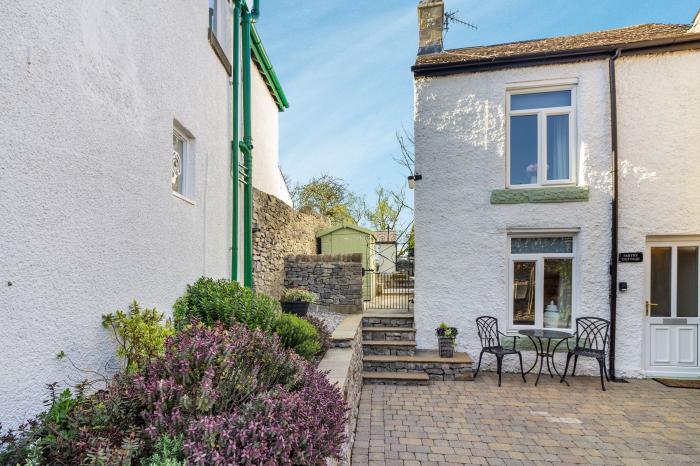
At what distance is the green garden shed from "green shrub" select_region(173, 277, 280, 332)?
222 inches

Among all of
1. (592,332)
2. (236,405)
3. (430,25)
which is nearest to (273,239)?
(430,25)

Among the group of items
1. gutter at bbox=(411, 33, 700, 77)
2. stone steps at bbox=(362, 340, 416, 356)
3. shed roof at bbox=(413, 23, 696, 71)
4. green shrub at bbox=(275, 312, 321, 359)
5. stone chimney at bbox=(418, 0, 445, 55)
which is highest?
stone chimney at bbox=(418, 0, 445, 55)

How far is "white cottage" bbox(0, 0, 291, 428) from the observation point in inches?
70.4

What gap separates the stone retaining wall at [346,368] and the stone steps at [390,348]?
1.76 ft

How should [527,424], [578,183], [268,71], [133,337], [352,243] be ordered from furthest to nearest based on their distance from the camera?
[352,243]
[268,71]
[578,183]
[527,424]
[133,337]

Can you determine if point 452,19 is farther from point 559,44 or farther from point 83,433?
point 83,433

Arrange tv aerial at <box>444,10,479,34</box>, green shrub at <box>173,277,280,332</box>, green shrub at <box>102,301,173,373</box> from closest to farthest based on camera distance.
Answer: green shrub at <box>102,301,173,373</box> → green shrub at <box>173,277,280,332</box> → tv aerial at <box>444,10,479,34</box>

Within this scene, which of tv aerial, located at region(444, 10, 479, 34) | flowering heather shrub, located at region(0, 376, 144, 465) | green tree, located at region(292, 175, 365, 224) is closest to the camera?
flowering heather shrub, located at region(0, 376, 144, 465)

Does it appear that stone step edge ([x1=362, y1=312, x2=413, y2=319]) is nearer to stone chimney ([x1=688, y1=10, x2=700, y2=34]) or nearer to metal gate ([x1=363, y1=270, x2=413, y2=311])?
metal gate ([x1=363, y1=270, x2=413, y2=311])

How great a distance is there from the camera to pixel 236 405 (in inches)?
74.7

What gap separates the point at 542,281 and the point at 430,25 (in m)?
5.93

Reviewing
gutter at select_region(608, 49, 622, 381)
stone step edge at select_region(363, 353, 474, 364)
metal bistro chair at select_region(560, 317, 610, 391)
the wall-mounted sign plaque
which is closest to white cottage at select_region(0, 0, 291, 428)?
stone step edge at select_region(363, 353, 474, 364)

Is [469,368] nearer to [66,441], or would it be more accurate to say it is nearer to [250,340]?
[250,340]

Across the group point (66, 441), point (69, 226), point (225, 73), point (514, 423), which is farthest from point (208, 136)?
point (514, 423)
